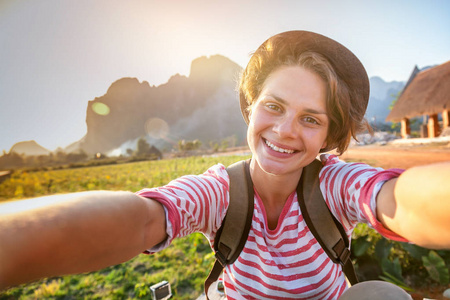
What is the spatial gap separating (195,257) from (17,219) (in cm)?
442

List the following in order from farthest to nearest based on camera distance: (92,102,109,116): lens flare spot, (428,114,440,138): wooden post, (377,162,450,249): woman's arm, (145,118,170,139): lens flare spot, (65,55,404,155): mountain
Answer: (145,118,170,139): lens flare spot → (92,102,109,116): lens flare spot → (65,55,404,155): mountain → (428,114,440,138): wooden post → (377,162,450,249): woman's arm

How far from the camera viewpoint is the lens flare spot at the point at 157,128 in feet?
313

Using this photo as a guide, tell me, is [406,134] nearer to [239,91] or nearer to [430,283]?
[430,283]

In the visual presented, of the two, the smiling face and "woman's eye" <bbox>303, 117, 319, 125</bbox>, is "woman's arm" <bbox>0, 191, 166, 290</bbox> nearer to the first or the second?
the smiling face

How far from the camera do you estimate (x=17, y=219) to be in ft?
1.83

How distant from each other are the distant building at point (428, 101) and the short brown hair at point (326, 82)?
1517 centimetres

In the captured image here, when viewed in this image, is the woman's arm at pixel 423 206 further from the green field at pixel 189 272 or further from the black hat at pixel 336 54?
the green field at pixel 189 272

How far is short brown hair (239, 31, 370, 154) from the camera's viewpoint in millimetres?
1404

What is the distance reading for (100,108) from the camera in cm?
9238

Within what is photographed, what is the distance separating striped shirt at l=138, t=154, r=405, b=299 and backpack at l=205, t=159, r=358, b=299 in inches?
Answer: 1.4

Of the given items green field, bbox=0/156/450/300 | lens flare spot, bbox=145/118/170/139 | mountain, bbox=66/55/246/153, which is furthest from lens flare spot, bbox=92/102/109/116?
green field, bbox=0/156/450/300

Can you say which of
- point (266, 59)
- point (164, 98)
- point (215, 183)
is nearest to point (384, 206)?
point (215, 183)

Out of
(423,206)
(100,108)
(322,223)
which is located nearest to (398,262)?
(322,223)

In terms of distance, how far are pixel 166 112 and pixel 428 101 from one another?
94990 millimetres
